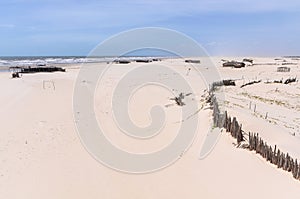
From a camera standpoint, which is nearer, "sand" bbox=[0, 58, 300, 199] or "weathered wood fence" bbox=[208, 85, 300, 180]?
"sand" bbox=[0, 58, 300, 199]

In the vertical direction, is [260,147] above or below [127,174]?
above

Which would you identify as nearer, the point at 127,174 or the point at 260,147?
the point at 127,174

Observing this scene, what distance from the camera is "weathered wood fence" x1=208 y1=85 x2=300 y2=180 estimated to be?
8.28 meters

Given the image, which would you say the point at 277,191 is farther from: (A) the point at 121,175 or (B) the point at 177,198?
(A) the point at 121,175

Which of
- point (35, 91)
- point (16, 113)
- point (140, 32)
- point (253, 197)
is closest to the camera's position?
point (253, 197)

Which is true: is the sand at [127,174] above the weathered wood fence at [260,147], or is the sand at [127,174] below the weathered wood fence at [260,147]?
below

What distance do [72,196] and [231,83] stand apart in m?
22.0

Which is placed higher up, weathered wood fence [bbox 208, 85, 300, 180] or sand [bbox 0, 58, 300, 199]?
weathered wood fence [bbox 208, 85, 300, 180]

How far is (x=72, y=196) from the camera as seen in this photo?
24.7 feet

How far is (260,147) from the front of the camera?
941 centimetres

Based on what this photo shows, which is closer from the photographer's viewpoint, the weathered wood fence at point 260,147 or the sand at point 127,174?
the sand at point 127,174

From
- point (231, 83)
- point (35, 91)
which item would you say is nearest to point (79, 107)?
point (35, 91)

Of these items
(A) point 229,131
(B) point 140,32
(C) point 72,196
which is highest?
(B) point 140,32

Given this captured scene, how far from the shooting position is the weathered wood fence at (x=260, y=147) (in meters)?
8.28
